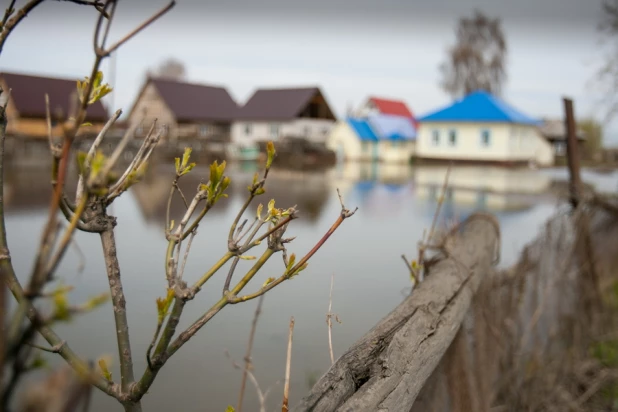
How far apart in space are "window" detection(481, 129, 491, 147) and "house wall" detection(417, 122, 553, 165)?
9 cm

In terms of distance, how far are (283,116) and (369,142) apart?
17.4 ft

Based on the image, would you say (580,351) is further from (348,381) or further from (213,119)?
(213,119)

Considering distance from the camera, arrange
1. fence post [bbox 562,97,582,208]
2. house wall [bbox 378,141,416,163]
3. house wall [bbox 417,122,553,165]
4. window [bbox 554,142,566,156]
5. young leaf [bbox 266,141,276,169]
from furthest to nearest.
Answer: window [bbox 554,142,566,156]
house wall [bbox 378,141,416,163]
house wall [bbox 417,122,553,165]
fence post [bbox 562,97,582,208]
young leaf [bbox 266,141,276,169]

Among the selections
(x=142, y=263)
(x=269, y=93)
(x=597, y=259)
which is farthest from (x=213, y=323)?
(x=269, y=93)

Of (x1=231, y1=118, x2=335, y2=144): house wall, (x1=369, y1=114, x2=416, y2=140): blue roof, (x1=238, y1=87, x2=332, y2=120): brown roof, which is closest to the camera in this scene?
(x1=369, y1=114, x2=416, y2=140): blue roof

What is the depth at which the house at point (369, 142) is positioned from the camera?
84.3 ft

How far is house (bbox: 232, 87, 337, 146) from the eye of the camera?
29172mm

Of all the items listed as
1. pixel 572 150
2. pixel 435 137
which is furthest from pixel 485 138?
pixel 572 150

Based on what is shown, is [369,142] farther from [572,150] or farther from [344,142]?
[572,150]

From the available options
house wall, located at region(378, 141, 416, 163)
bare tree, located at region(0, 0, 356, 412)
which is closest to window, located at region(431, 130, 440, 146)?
house wall, located at region(378, 141, 416, 163)

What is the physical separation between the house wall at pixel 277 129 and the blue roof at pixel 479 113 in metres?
6.14

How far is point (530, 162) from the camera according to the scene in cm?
2416

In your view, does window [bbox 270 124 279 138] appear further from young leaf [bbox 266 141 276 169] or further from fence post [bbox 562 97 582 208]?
young leaf [bbox 266 141 276 169]

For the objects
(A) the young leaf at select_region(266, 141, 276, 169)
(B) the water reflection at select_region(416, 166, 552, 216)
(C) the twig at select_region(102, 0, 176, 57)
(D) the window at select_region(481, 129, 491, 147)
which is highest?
(D) the window at select_region(481, 129, 491, 147)
